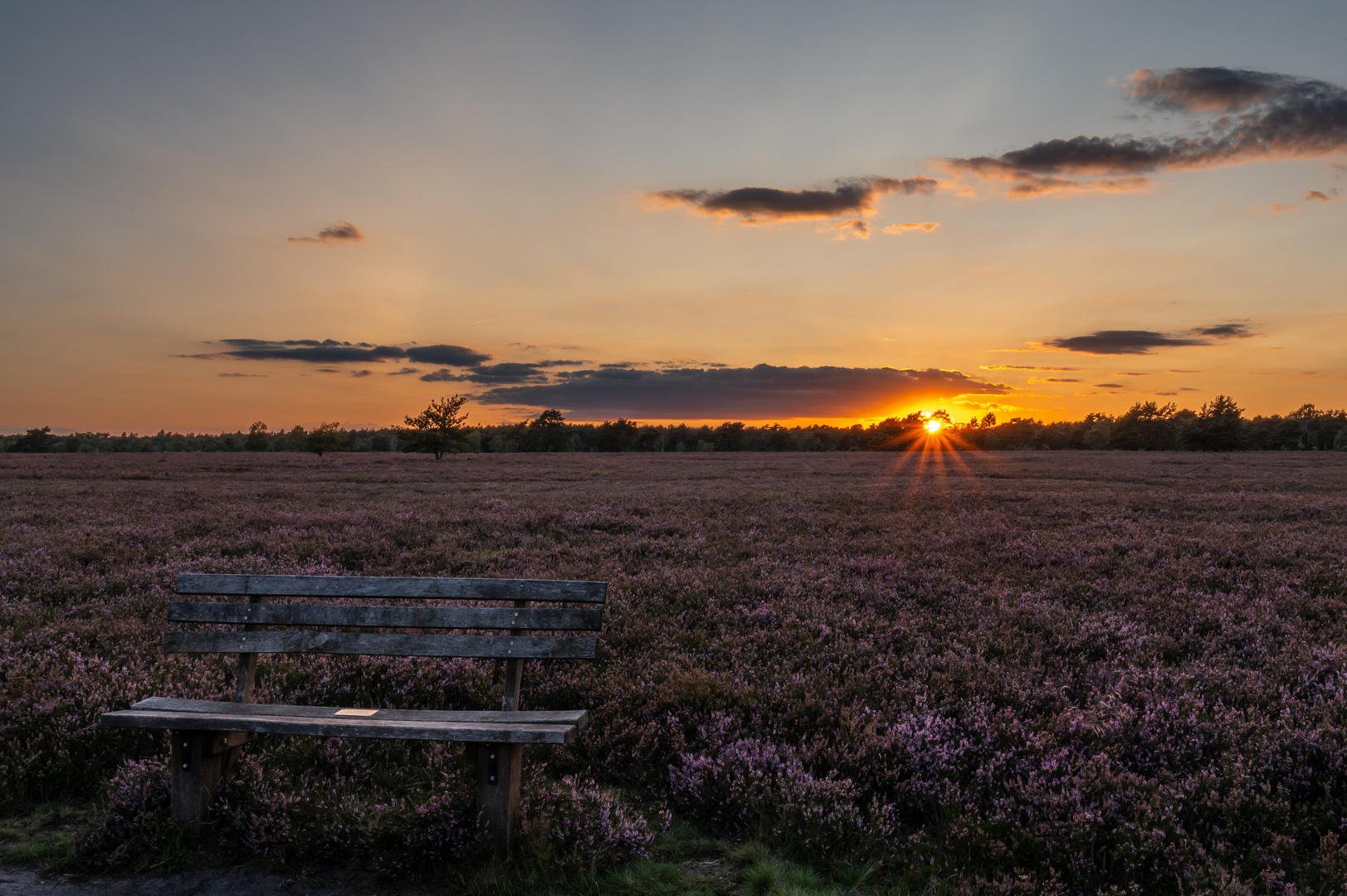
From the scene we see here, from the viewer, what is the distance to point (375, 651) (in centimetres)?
507

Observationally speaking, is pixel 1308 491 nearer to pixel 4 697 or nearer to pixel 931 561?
pixel 931 561

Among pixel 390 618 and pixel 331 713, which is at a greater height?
pixel 390 618

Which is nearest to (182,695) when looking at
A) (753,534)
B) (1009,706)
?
(1009,706)

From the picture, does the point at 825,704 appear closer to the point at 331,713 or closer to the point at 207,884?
the point at 331,713

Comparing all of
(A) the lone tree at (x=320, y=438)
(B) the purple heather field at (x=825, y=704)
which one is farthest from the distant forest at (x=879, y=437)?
(B) the purple heather field at (x=825, y=704)

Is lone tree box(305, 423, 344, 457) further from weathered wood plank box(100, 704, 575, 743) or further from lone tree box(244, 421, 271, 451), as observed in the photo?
weathered wood plank box(100, 704, 575, 743)

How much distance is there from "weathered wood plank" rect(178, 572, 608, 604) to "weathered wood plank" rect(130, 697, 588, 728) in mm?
857

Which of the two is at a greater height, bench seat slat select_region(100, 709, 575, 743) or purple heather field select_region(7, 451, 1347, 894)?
bench seat slat select_region(100, 709, 575, 743)

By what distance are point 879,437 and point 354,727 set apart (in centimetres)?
10884

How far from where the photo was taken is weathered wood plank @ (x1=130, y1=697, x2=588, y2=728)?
4645 mm

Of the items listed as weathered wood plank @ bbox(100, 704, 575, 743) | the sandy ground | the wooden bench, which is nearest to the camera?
the sandy ground

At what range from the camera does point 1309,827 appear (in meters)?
4.46

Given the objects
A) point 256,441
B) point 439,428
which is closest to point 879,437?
point 439,428

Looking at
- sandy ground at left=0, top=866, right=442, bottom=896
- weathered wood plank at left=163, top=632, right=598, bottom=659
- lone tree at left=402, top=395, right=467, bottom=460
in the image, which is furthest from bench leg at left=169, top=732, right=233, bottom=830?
lone tree at left=402, top=395, right=467, bottom=460
